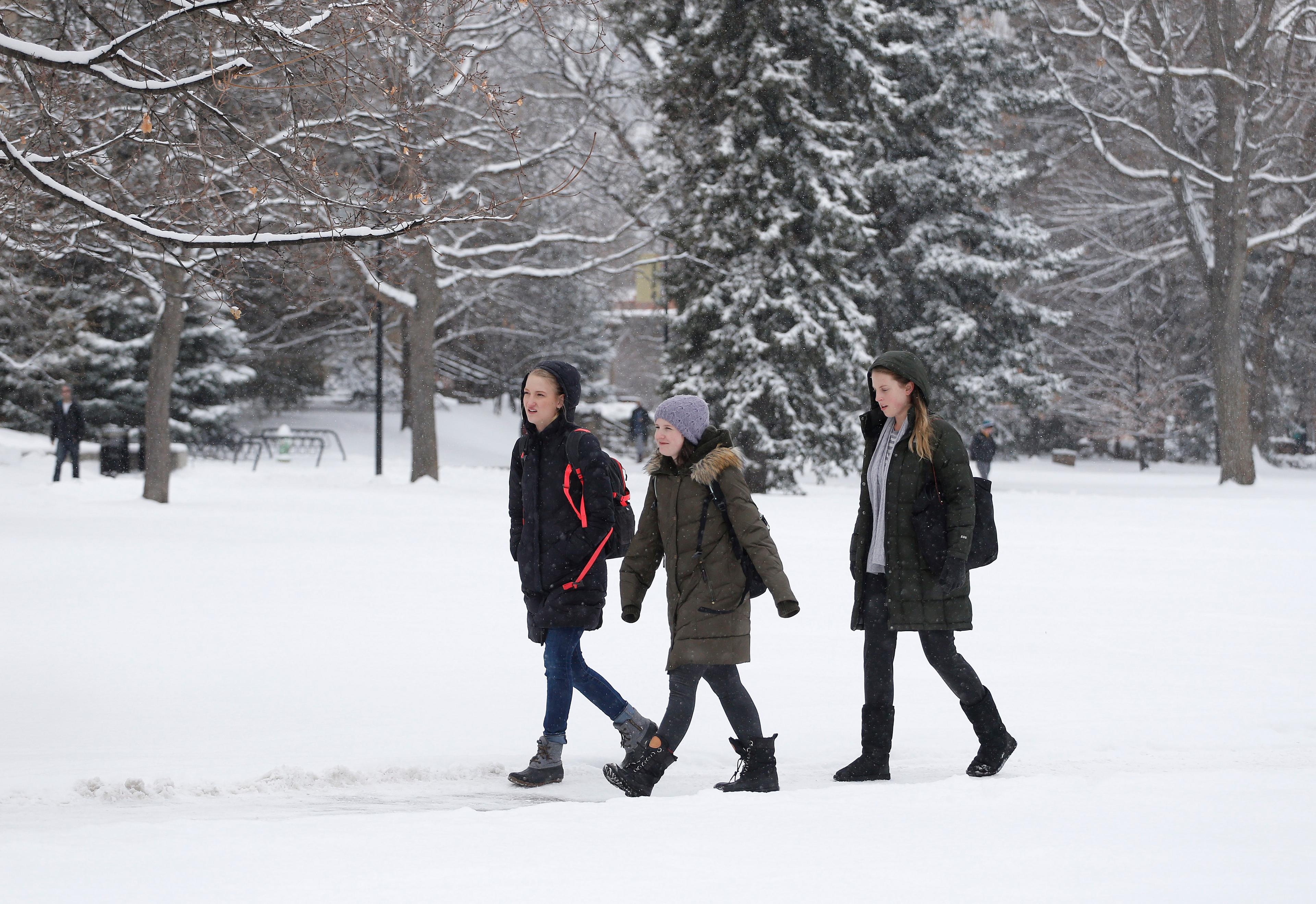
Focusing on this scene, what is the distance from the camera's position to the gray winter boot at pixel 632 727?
17.7 ft

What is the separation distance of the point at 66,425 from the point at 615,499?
19762mm

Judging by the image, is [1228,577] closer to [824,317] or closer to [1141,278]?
[824,317]

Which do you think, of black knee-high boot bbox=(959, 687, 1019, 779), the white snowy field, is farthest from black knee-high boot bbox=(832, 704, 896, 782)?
black knee-high boot bbox=(959, 687, 1019, 779)

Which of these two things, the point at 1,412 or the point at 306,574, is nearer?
the point at 306,574

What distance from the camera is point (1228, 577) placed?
1208 cm

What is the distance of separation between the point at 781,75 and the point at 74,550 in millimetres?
14945

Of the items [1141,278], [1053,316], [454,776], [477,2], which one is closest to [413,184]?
[477,2]

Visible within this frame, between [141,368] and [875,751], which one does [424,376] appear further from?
[875,751]

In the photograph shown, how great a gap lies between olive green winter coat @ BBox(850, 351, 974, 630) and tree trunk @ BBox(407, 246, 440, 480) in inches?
756

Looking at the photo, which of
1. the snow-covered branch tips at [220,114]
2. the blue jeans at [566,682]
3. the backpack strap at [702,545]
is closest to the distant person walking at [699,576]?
the backpack strap at [702,545]

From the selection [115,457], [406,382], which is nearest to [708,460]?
[115,457]

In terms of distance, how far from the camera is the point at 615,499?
5262mm

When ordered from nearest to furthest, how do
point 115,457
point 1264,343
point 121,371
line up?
point 115,457 → point 121,371 → point 1264,343

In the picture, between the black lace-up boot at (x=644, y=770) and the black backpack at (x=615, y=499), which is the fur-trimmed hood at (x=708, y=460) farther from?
the black lace-up boot at (x=644, y=770)
